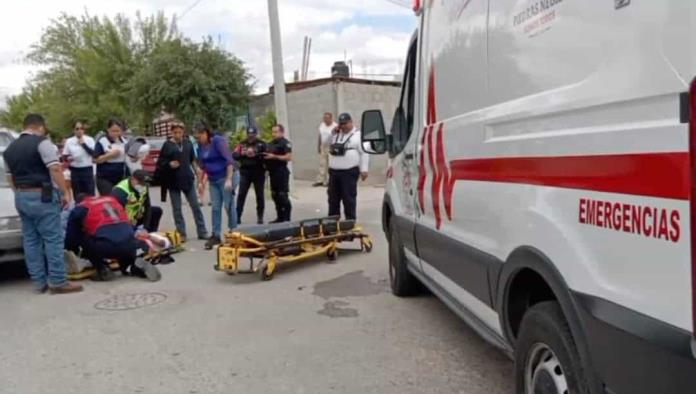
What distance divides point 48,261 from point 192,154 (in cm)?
346

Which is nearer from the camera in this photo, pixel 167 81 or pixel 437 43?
pixel 437 43

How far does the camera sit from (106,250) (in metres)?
6.48

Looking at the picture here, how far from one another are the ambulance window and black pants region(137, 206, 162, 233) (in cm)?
398

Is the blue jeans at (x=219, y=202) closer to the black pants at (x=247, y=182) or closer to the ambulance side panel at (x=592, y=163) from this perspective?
the black pants at (x=247, y=182)

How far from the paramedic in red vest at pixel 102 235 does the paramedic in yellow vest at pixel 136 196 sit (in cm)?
56

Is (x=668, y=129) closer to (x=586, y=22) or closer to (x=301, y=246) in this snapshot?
(x=586, y=22)

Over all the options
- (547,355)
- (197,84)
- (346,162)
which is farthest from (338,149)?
(197,84)

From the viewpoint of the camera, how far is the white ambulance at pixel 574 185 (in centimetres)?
177

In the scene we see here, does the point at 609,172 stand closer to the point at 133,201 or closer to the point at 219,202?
the point at 133,201

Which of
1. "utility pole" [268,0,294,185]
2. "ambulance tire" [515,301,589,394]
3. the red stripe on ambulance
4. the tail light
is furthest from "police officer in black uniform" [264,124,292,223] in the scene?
the tail light

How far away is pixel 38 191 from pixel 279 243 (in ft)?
7.51

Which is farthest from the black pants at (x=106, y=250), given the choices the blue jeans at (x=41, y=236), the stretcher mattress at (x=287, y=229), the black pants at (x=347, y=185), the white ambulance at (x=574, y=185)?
the white ambulance at (x=574, y=185)

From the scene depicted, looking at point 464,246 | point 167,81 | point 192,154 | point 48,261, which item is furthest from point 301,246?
point 167,81

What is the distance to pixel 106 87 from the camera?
33.8 metres
